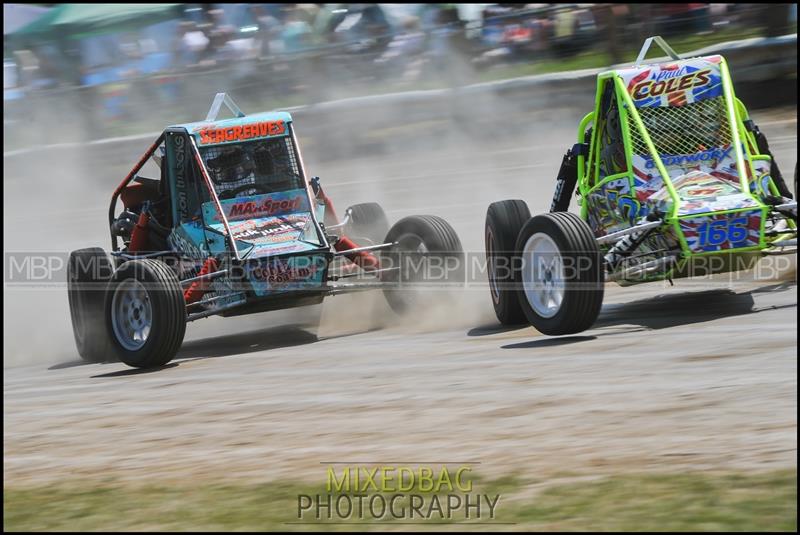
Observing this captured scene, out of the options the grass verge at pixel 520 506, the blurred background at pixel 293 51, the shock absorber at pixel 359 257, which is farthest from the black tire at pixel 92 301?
the blurred background at pixel 293 51

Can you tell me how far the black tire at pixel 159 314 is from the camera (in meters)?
8.66

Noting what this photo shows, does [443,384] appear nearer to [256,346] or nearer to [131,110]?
[256,346]

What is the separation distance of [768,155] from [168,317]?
177 inches

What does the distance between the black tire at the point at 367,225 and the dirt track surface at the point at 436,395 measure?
0.65m

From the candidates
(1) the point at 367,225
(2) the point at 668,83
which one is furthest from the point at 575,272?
(1) the point at 367,225

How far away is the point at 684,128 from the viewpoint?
8.41 meters

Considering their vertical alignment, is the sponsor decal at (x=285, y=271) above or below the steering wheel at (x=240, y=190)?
below

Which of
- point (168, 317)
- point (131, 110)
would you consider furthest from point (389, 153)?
point (168, 317)

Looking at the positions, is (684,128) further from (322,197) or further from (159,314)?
(159,314)

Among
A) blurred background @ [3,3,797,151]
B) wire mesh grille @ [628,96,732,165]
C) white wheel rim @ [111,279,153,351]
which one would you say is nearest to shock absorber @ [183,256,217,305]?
white wheel rim @ [111,279,153,351]

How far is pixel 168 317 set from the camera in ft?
28.4

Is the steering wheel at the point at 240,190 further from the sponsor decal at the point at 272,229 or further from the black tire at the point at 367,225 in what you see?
the black tire at the point at 367,225

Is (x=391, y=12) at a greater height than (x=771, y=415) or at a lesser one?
greater

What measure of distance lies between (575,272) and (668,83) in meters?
1.86
